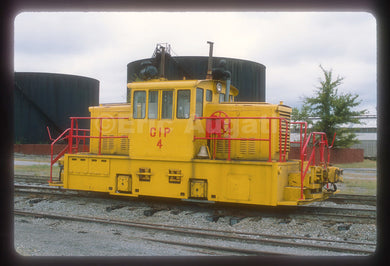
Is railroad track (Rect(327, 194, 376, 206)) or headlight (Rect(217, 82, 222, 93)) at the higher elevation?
headlight (Rect(217, 82, 222, 93))

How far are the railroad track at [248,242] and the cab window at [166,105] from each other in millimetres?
2824

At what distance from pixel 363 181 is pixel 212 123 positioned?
1097cm

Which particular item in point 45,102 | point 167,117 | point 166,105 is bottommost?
point 167,117

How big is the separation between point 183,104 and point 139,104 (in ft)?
4.22

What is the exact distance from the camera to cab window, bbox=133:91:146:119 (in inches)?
368

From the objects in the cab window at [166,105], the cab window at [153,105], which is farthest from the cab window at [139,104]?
the cab window at [166,105]

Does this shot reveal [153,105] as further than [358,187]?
No

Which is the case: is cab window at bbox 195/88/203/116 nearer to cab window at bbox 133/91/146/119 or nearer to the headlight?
the headlight

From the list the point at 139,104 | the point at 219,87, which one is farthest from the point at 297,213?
the point at 139,104

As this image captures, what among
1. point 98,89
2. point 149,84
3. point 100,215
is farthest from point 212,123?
point 98,89

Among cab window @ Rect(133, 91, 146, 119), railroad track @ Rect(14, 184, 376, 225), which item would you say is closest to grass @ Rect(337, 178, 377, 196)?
railroad track @ Rect(14, 184, 376, 225)

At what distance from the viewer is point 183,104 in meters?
8.96

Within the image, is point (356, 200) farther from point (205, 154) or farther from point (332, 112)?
point (332, 112)

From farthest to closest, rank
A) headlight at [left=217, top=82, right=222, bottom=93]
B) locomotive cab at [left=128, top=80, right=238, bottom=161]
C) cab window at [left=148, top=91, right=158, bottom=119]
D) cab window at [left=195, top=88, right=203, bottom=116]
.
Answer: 1. headlight at [left=217, top=82, right=222, bottom=93]
2. cab window at [left=148, top=91, right=158, bottom=119]
3. cab window at [left=195, top=88, right=203, bottom=116]
4. locomotive cab at [left=128, top=80, right=238, bottom=161]
